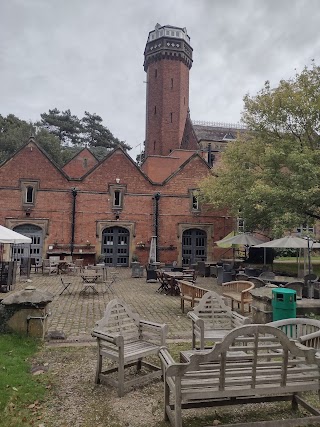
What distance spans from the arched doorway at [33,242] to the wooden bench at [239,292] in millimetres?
16504

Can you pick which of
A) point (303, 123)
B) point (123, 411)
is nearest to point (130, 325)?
point (123, 411)

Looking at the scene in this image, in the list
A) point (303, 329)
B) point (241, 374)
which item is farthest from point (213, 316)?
point (241, 374)

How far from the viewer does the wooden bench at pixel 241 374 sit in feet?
11.5

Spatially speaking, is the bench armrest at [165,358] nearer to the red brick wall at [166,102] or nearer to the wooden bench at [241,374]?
the wooden bench at [241,374]

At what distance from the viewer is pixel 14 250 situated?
23.9 metres

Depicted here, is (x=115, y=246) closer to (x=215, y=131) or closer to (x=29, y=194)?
(x=29, y=194)

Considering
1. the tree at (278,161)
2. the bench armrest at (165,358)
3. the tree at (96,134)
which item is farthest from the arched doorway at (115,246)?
the tree at (96,134)

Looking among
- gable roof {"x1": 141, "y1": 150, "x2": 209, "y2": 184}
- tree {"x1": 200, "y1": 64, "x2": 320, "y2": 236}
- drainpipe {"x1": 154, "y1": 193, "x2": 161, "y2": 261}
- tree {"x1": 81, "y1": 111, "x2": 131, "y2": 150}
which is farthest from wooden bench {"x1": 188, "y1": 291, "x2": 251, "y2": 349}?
tree {"x1": 81, "y1": 111, "x2": 131, "y2": 150}

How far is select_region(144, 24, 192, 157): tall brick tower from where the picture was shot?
128 feet

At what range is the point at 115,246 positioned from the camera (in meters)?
25.6

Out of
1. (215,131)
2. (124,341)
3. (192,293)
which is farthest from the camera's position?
(215,131)

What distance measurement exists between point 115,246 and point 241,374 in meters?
22.3

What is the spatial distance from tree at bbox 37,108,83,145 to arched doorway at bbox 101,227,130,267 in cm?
3804

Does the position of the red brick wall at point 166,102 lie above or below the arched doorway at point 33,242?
above
